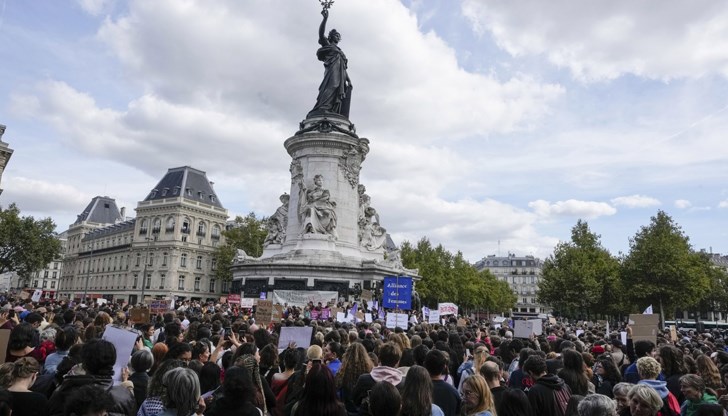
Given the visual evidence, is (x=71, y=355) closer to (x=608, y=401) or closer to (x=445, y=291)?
(x=608, y=401)

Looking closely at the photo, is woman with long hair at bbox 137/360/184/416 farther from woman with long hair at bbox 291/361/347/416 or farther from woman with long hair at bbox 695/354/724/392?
woman with long hair at bbox 695/354/724/392

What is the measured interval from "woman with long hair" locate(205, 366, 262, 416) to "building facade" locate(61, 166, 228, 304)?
7693 cm

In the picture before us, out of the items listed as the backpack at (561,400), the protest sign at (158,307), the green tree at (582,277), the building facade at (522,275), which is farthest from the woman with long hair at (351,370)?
the building facade at (522,275)

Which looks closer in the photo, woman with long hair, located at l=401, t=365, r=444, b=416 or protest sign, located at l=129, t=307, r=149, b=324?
woman with long hair, located at l=401, t=365, r=444, b=416

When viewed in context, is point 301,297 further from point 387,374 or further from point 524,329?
point 387,374

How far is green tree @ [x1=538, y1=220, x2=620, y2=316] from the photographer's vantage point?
50.7 metres

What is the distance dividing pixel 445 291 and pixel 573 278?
67.9 feet

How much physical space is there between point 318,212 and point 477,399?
3071 cm

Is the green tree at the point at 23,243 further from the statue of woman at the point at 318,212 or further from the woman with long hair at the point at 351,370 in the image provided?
the woman with long hair at the point at 351,370

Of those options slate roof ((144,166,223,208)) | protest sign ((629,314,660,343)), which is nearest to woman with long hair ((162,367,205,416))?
protest sign ((629,314,660,343))

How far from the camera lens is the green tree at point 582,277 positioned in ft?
166

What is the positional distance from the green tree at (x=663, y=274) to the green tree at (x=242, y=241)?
46576 mm

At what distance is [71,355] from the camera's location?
639 centimetres

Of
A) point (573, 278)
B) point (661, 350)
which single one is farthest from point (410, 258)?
point (661, 350)
